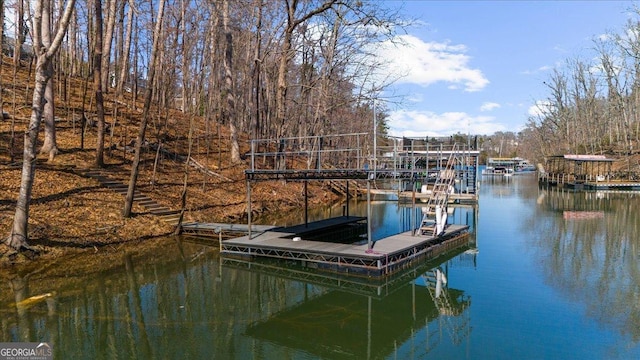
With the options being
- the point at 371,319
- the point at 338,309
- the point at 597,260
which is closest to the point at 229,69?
the point at 338,309

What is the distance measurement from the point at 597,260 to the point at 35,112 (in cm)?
2082

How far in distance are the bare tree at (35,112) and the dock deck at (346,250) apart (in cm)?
693

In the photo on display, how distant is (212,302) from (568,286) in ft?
35.9

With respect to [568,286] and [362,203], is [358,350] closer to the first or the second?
[568,286]

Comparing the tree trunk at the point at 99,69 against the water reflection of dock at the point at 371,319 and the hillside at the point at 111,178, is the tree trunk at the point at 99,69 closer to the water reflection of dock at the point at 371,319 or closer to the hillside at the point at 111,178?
the hillside at the point at 111,178

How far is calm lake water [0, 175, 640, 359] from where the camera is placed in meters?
8.67

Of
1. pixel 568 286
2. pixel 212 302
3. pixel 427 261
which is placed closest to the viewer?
pixel 212 302

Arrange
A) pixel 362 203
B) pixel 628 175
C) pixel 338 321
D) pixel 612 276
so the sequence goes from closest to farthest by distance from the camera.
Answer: pixel 338 321 → pixel 612 276 → pixel 362 203 → pixel 628 175

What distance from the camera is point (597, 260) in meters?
16.0

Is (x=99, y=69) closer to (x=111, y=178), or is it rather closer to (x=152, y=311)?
(x=111, y=178)

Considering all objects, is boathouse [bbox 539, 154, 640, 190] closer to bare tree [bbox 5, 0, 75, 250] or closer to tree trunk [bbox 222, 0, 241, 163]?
tree trunk [bbox 222, 0, 241, 163]

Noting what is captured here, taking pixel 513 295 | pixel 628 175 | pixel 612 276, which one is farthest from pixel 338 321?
pixel 628 175

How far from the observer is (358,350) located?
28.3 feet

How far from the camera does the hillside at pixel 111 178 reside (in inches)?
650
